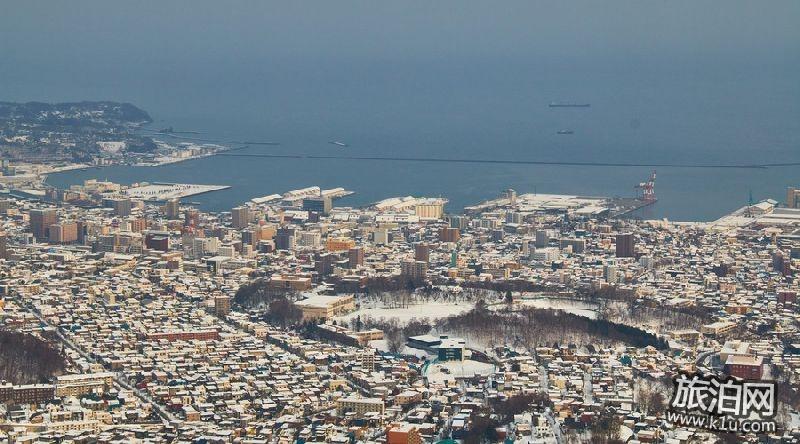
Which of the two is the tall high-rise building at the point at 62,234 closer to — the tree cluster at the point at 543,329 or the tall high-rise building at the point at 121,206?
the tall high-rise building at the point at 121,206

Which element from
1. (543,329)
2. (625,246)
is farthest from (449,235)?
(543,329)

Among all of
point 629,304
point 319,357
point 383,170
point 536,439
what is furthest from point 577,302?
point 383,170

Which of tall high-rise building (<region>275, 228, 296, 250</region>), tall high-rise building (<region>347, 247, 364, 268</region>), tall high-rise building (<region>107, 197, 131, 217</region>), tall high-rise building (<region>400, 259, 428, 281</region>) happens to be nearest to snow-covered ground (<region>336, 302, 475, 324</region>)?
tall high-rise building (<region>400, 259, 428, 281</region>)

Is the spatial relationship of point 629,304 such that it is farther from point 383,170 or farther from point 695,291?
point 383,170

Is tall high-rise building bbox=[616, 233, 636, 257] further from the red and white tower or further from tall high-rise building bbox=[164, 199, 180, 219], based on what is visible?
tall high-rise building bbox=[164, 199, 180, 219]

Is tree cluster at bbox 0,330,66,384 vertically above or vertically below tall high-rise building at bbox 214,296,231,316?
below

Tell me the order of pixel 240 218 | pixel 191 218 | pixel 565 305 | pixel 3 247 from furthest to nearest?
pixel 191 218 → pixel 240 218 → pixel 3 247 → pixel 565 305

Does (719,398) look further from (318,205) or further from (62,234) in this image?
(318,205)
